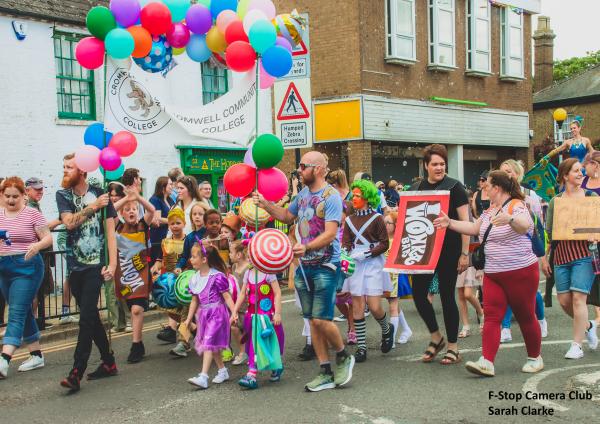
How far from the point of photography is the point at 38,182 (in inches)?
443

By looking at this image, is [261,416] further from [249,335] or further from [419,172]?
[419,172]

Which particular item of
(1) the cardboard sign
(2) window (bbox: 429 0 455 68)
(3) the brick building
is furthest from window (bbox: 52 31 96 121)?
(2) window (bbox: 429 0 455 68)

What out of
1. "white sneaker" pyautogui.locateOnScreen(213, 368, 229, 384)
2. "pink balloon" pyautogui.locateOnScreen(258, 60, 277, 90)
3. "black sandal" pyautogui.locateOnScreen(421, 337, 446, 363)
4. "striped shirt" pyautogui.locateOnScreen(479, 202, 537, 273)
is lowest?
"white sneaker" pyautogui.locateOnScreen(213, 368, 229, 384)

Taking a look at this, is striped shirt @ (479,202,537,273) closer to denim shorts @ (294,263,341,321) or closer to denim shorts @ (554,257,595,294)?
denim shorts @ (554,257,595,294)

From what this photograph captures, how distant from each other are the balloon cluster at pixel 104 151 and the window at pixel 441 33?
19.5m

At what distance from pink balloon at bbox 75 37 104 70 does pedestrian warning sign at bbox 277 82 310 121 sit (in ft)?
16.5

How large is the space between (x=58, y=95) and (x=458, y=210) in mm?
11057

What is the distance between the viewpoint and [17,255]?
805 centimetres

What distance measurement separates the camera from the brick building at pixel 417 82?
2338cm

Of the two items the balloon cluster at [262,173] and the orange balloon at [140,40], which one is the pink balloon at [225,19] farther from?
the balloon cluster at [262,173]

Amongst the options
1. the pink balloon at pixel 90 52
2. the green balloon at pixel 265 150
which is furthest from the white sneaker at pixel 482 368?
the pink balloon at pixel 90 52

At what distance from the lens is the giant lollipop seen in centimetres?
655

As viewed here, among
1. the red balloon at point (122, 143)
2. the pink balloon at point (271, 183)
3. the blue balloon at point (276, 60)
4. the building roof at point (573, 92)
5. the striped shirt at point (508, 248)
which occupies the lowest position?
the striped shirt at point (508, 248)

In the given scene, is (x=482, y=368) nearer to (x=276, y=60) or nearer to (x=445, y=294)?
(x=445, y=294)
